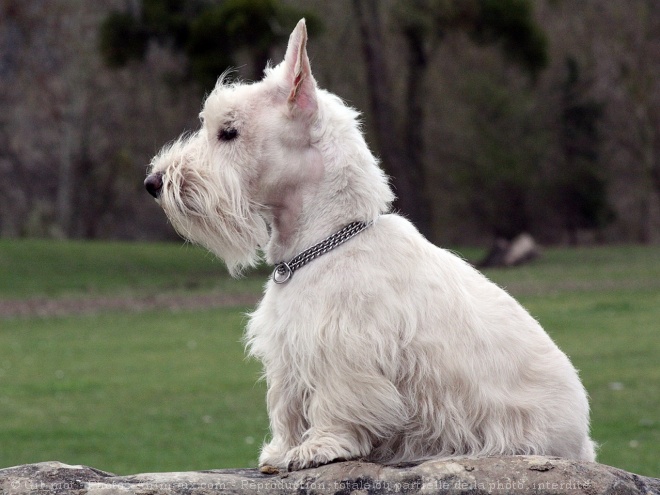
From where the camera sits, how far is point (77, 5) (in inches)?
1356

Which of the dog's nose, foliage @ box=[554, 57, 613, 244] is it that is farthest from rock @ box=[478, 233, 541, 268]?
the dog's nose

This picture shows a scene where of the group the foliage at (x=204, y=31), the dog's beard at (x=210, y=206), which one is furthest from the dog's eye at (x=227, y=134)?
the foliage at (x=204, y=31)

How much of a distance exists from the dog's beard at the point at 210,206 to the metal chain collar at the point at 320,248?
25 cm

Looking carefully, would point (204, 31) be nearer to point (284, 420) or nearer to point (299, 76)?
point (299, 76)

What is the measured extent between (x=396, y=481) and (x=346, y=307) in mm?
769

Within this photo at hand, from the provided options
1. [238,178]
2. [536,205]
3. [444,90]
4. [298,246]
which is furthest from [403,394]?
[536,205]

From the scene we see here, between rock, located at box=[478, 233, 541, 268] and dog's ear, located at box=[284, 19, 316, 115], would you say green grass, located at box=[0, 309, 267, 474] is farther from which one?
rock, located at box=[478, 233, 541, 268]

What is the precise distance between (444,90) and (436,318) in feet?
117

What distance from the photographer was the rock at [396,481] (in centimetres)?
404

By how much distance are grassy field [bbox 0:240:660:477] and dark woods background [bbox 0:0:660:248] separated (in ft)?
22.4

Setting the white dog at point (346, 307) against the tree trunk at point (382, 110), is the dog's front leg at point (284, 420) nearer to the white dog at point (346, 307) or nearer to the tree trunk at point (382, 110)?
the white dog at point (346, 307)

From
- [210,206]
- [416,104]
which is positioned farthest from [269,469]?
[416,104]

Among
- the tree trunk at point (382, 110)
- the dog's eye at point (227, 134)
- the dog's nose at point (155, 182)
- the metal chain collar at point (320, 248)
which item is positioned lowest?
the metal chain collar at point (320, 248)

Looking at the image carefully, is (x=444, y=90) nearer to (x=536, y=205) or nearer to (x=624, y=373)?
(x=536, y=205)
